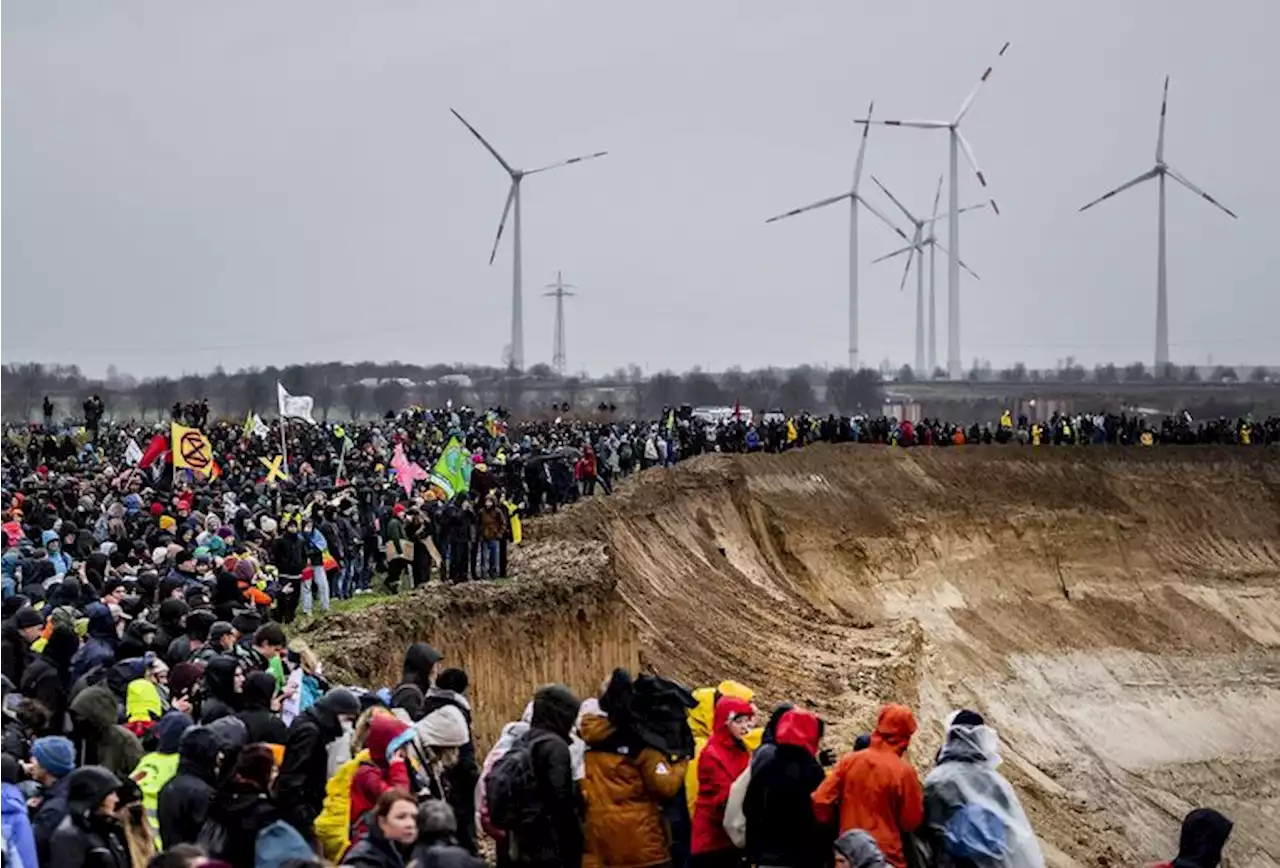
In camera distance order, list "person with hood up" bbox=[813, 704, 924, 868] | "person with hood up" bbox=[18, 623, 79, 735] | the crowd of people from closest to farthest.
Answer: the crowd of people → "person with hood up" bbox=[813, 704, 924, 868] → "person with hood up" bbox=[18, 623, 79, 735]

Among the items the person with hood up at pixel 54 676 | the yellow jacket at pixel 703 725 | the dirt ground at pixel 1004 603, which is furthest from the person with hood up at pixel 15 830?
the dirt ground at pixel 1004 603

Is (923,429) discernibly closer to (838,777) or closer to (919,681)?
(919,681)

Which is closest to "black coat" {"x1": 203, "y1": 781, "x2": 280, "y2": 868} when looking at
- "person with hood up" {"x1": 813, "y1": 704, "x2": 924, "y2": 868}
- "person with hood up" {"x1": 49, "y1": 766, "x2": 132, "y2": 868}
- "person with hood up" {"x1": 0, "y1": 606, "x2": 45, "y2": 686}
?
"person with hood up" {"x1": 49, "y1": 766, "x2": 132, "y2": 868}

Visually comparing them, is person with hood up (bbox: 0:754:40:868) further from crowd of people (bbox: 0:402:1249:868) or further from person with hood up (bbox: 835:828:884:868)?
person with hood up (bbox: 835:828:884:868)

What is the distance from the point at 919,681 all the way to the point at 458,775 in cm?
3513

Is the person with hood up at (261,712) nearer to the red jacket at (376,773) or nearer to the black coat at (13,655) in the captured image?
the red jacket at (376,773)

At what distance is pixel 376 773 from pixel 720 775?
2704 millimetres

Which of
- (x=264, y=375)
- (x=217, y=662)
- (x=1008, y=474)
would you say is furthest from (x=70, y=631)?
(x=264, y=375)

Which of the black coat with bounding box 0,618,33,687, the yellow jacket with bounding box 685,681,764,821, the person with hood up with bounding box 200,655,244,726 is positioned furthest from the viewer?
the black coat with bounding box 0,618,33,687

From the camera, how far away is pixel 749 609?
48.9m

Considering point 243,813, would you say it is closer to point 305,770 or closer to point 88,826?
point 305,770

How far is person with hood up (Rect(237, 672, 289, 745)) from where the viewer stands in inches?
490

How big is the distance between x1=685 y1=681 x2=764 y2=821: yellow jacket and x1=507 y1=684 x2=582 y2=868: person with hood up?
0.90 m

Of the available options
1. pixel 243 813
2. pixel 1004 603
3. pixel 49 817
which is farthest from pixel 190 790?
pixel 1004 603
